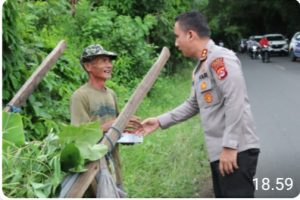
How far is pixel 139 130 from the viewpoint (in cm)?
393

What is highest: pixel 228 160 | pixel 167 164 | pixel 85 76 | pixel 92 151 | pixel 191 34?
pixel 191 34

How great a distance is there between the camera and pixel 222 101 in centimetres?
331

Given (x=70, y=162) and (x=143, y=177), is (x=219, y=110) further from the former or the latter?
(x=143, y=177)

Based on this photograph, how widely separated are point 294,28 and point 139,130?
1410 inches

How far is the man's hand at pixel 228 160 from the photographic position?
3.26m

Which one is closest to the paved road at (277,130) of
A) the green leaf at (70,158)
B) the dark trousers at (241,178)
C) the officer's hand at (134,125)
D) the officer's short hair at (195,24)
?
the officer's hand at (134,125)

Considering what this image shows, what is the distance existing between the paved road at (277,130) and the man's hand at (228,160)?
99.0 inches

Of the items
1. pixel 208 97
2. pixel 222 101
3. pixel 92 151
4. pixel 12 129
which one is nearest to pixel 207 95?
pixel 208 97

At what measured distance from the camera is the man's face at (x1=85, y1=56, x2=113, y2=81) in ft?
12.3

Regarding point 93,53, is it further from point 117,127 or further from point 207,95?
point 207,95

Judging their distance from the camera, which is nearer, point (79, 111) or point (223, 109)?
point (223, 109)

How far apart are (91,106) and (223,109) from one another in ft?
2.87

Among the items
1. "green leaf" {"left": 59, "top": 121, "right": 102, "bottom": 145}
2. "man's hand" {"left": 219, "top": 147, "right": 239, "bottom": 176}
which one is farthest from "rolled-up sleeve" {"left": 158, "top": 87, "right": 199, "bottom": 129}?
"green leaf" {"left": 59, "top": 121, "right": 102, "bottom": 145}

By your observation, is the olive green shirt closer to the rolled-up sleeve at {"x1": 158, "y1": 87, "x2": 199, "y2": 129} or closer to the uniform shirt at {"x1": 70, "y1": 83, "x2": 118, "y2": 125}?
the uniform shirt at {"x1": 70, "y1": 83, "x2": 118, "y2": 125}
